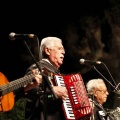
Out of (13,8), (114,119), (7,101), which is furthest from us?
(13,8)

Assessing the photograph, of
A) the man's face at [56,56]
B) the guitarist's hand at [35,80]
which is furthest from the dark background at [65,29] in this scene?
the guitarist's hand at [35,80]

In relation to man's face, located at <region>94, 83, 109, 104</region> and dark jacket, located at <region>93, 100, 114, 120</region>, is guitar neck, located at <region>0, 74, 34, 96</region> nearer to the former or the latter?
dark jacket, located at <region>93, 100, 114, 120</region>

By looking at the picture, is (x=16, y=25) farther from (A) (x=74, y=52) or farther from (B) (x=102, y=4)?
(B) (x=102, y=4)

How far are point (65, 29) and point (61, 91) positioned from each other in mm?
6832

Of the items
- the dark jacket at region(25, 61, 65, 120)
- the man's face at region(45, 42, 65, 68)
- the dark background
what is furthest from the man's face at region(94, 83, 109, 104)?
the dark background

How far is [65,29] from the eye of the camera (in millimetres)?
10938

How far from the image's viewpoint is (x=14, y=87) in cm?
429

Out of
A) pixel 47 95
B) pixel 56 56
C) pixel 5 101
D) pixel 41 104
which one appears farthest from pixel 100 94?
pixel 47 95

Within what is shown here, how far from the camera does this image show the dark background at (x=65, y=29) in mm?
10828

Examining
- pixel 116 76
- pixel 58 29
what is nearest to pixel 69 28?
pixel 58 29

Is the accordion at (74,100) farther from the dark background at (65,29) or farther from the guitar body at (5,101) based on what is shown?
the dark background at (65,29)

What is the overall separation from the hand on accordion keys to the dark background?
649cm

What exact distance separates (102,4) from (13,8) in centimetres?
295

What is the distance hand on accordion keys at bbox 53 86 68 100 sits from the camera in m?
4.22
